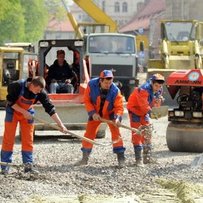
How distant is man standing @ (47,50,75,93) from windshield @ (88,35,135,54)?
9339 millimetres

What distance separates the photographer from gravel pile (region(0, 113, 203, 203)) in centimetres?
1027

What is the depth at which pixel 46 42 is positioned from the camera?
62.2ft

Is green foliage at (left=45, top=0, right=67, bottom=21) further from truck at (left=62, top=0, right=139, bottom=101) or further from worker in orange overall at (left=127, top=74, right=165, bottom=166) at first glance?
worker in orange overall at (left=127, top=74, right=165, bottom=166)

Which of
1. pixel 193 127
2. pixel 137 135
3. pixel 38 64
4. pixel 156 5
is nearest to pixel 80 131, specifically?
pixel 38 64

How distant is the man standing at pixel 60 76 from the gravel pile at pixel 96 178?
3045 millimetres

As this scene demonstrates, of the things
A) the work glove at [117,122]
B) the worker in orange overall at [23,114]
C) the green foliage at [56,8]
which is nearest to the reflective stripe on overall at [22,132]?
the worker in orange overall at [23,114]

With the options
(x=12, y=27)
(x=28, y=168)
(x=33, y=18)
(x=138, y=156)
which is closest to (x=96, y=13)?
(x=138, y=156)

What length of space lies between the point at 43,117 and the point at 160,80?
185 inches

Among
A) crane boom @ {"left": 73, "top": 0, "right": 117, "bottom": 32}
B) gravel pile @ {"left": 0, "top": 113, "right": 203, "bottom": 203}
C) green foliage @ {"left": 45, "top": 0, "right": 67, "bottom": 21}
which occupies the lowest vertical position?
gravel pile @ {"left": 0, "top": 113, "right": 203, "bottom": 203}

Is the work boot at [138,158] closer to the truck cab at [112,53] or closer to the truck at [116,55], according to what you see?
the truck at [116,55]

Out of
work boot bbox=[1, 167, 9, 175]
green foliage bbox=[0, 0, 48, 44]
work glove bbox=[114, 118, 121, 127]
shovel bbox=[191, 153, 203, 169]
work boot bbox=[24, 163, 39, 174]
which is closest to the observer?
work boot bbox=[1, 167, 9, 175]

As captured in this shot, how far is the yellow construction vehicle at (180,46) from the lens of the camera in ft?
96.7

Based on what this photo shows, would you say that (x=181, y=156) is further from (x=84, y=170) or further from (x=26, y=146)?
(x=26, y=146)

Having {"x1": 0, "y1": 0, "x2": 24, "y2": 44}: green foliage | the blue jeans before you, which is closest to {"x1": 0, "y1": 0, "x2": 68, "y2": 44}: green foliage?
{"x1": 0, "y1": 0, "x2": 24, "y2": 44}: green foliage
